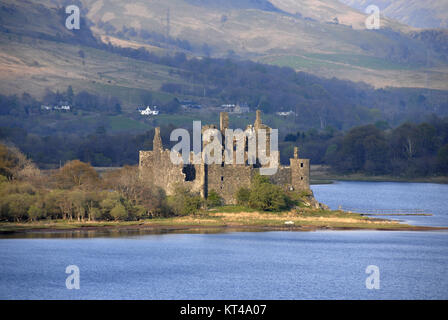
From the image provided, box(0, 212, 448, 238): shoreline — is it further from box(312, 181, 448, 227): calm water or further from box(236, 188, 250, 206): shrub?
box(312, 181, 448, 227): calm water

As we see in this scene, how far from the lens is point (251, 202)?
68062 mm

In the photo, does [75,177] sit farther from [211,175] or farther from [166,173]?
[211,175]

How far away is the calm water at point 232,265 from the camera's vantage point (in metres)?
45.0

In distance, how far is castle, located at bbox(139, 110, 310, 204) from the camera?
6838 cm

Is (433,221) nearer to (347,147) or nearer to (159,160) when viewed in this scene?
(159,160)

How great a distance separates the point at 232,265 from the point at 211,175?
53.3ft

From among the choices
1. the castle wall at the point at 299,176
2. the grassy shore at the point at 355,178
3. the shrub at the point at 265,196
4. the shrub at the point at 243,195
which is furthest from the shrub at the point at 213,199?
the grassy shore at the point at 355,178

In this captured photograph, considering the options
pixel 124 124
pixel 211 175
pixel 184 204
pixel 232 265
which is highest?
pixel 124 124

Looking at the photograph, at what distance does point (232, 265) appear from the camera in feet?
174

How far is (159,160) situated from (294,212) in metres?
11.6

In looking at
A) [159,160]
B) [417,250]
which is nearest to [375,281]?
[417,250]

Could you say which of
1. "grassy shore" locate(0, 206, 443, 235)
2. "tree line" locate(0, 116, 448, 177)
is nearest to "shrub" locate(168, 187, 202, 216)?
"grassy shore" locate(0, 206, 443, 235)

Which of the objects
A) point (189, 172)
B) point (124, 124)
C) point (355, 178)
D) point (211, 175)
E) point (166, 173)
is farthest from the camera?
point (124, 124)

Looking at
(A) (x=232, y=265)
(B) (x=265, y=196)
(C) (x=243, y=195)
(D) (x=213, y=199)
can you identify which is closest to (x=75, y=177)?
(D) (x=213, y=199)
